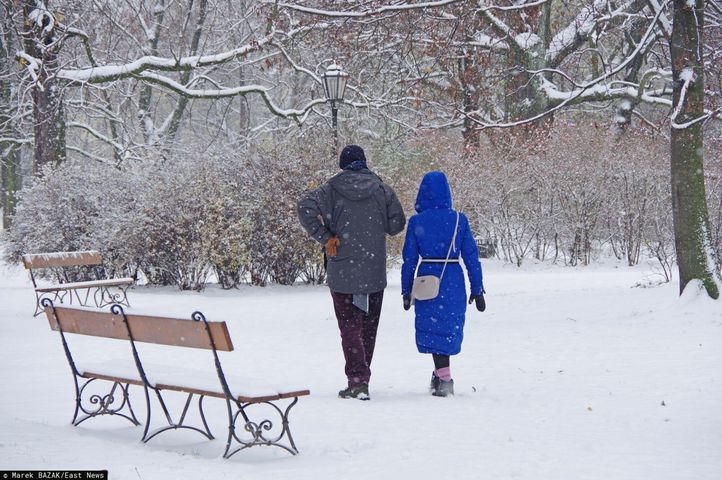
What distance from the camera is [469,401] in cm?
734

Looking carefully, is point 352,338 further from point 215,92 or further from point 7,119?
point 7,119

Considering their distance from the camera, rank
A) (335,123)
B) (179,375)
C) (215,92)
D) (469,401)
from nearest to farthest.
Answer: (179,375), (469,401), (335,123), (215,92)

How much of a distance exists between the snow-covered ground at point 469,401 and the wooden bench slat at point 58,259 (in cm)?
73

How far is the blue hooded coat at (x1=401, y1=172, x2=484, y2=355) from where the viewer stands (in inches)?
292

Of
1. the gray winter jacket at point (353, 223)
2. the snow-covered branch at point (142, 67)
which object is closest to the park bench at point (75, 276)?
the snow-covered branch at point (142, 67)

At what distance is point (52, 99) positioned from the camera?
1961 centimetres

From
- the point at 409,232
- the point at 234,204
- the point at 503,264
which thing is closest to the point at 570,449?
the point at 409,232

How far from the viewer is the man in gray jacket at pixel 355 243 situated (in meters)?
7.38

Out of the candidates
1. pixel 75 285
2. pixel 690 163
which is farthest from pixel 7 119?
pixel 690 163

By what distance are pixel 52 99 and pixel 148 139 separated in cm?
1086

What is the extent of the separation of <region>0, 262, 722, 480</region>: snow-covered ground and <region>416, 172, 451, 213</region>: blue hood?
4.88 feet

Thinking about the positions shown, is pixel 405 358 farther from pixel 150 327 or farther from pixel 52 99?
pixel 52 99

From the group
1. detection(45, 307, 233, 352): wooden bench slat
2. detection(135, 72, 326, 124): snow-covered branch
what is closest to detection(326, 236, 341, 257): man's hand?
detection(45, 307, 233, 352): wooden bench slat

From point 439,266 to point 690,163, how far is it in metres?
5.04
